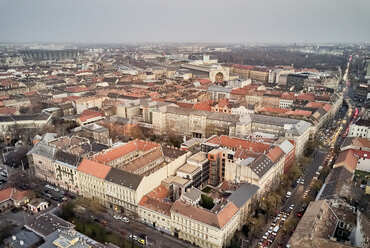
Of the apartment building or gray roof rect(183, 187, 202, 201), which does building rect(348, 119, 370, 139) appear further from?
the apartment building

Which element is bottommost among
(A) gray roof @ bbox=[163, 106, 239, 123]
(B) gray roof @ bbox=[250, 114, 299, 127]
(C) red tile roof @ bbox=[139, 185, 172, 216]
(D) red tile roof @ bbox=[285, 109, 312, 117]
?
(C) red tile roof @ bbox=[139, 185, 172, 216]

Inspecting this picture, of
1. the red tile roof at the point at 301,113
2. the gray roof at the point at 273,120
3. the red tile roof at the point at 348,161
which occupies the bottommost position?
the red tile roof at the point at 348,161

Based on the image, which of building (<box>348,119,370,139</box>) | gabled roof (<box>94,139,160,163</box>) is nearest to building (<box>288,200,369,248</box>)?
gabled roof (<box>94,139,160,163</box>)

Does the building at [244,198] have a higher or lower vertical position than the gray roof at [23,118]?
lower

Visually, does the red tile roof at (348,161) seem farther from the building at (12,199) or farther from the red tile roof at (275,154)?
the building at (12,199)

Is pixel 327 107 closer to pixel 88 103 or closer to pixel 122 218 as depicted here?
pixel 122 218

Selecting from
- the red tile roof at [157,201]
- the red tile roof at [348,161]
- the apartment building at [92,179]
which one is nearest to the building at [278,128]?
the red tile roof at [348,161]

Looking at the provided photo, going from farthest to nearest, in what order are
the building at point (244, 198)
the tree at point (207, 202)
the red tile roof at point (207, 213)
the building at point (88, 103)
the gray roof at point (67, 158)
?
the building at point (88, 103)
the gray roof at point (67, 158)
the building at point (244, 198)
the tree at point (207, 202)
the red tile roof at point (207, 213)
